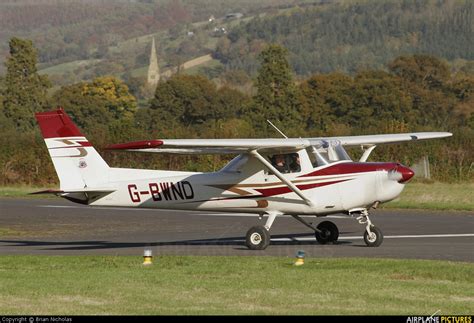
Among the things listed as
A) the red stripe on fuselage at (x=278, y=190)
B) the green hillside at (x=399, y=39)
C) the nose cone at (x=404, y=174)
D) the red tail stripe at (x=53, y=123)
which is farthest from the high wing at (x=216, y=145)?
the green hillside at (x=399, y=39)

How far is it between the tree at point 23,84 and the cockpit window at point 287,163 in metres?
69.3

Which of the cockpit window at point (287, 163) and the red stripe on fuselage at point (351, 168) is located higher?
the cockpit window at point (287, 163)

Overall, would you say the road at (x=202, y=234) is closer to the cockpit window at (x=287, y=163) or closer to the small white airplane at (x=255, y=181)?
the small white airplane at (x=255, y=181)

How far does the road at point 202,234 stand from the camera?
19609 mm

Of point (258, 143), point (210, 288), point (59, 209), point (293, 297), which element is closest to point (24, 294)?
point (210, 288)

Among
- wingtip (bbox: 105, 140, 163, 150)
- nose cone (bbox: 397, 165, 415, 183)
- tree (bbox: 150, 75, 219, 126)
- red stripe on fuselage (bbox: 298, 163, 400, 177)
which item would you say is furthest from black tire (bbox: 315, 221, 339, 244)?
tree (bbox: 150, 75, 219, 126)

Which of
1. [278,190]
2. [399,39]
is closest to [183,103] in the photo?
[278,190]

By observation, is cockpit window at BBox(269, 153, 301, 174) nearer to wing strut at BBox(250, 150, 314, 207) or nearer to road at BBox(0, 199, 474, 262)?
wing strut at BBox(250, 150, 314, 207)

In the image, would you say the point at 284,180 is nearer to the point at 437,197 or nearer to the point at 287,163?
the point at 287,163

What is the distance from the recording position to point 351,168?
1930 centimetres

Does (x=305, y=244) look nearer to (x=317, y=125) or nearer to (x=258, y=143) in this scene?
(x=258, y=143)

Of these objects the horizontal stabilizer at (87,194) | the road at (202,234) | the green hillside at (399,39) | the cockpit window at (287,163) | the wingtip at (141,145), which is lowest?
the green hillside at (399,39)

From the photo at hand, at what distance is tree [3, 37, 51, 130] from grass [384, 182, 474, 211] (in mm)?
54405

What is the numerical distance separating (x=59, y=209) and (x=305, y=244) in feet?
46.2
